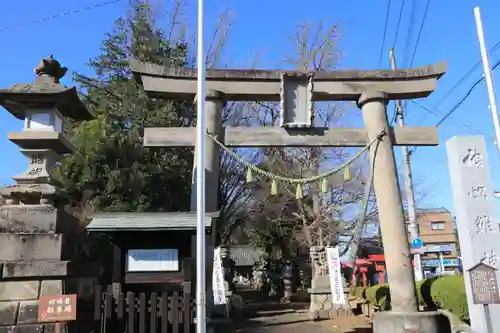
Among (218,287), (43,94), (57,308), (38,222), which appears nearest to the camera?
(57,308)

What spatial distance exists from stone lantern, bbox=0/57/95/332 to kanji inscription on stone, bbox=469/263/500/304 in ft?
22.9

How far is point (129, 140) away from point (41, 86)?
7.76 m

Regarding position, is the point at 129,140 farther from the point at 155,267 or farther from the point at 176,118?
the point at 155,267

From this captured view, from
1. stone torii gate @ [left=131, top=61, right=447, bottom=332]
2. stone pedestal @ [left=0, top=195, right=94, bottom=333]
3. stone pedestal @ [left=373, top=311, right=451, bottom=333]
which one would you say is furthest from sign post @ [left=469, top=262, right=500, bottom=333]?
stone pedestal @ [left=0, top=195, right=94, bottom=333]

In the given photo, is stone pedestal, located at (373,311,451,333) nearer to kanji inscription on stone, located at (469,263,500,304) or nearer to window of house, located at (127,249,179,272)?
kanji inscription on stone, located at (469,263,500,304)

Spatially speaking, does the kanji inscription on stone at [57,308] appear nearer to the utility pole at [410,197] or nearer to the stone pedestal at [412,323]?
the stone pedestal at [412,323]

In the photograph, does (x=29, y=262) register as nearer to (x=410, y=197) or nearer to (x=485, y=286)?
(x=485, y=286)

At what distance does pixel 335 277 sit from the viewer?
16031 millimetres

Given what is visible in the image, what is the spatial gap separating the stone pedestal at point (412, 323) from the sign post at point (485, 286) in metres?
1.34

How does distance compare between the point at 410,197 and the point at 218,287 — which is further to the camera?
the point at 410,197

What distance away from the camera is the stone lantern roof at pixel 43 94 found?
7810 millimetres

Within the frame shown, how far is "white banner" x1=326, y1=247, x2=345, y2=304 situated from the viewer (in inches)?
618

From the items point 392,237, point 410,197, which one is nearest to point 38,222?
point 392,237

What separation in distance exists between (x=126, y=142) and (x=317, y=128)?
8.02m
